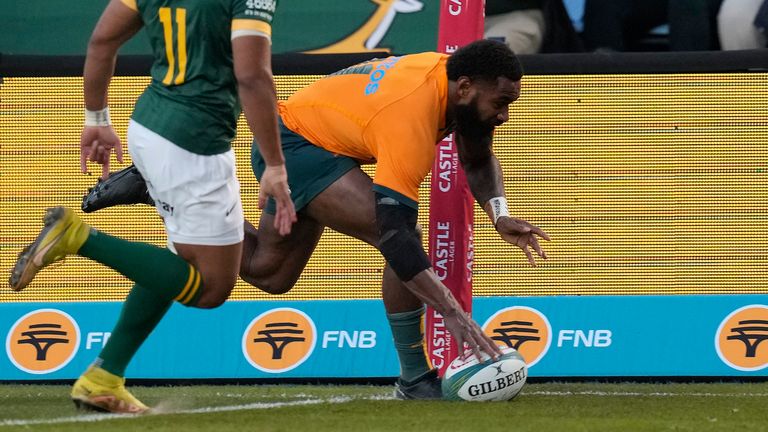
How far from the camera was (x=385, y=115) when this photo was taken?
18.4 feet

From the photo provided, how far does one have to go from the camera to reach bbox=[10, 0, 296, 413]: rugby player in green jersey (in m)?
5.17

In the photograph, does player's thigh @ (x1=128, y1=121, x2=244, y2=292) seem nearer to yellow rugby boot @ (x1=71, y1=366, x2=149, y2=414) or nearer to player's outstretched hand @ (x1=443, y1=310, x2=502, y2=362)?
yellow rugby boot @ (x1=71, y1=366, x2=149, y2=414)

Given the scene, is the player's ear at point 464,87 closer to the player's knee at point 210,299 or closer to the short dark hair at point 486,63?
the short dark hair at point 486,63

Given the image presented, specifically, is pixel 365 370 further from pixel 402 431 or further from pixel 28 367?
pixel 402 431

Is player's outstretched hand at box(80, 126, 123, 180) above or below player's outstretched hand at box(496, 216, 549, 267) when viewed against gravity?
above

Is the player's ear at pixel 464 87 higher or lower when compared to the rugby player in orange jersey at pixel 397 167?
higher

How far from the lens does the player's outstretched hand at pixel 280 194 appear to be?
4.95m

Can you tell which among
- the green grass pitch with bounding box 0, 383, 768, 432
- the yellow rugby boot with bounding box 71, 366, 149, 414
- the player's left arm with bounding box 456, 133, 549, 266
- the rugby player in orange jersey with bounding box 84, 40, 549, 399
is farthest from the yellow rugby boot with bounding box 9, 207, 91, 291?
the player's left arm with bounding box 456, 133, 549, 266

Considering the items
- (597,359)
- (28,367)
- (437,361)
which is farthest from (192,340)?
(597,359)

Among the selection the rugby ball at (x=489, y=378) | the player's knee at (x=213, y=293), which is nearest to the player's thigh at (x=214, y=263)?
the player's knee at (x=213, y=293)

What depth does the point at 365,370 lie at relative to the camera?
23.1 ft

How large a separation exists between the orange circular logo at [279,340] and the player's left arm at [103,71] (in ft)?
5.58

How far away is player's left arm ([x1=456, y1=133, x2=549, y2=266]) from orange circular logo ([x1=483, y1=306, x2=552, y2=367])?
3.29 ft

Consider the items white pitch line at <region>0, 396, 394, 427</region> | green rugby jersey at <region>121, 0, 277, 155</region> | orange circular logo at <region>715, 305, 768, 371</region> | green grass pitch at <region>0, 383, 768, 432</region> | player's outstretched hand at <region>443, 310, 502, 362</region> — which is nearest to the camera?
green grass pitch at <region>0, 383, 768, 432</region>
